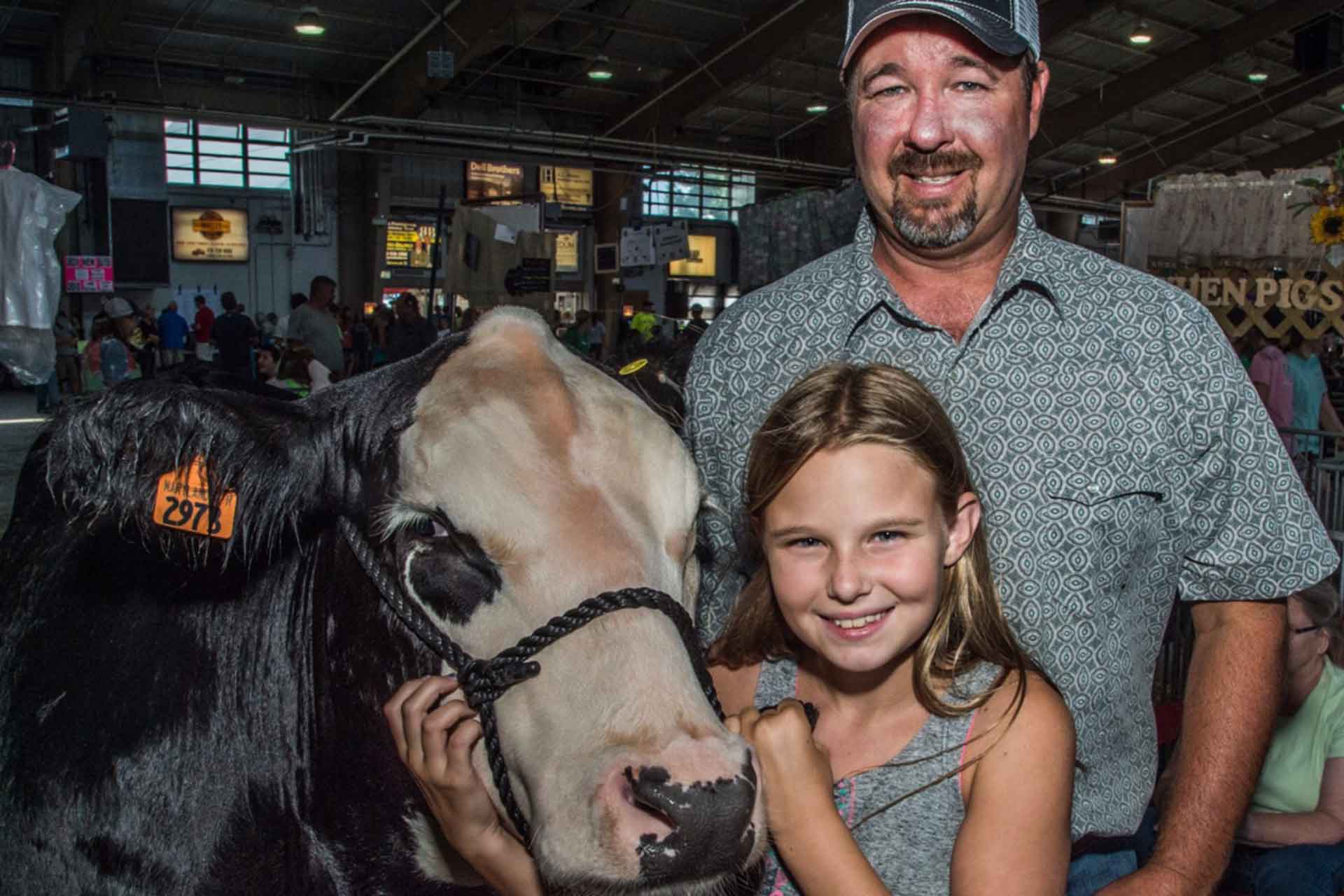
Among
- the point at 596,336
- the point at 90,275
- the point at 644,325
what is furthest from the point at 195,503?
the point at 596,336

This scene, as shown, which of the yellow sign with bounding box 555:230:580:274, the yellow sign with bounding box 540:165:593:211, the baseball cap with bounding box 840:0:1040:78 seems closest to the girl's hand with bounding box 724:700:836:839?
the baseball cap with bounding box 840:0:1040:78

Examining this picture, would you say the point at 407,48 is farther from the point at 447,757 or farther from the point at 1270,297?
the point at 447,757

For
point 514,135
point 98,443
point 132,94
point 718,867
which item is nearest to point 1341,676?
point 718,867

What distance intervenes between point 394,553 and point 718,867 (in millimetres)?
696

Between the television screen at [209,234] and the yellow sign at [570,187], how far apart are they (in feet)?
22.6

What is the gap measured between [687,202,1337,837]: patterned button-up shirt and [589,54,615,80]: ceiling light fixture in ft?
60.8

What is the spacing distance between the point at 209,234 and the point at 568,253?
26.7 ft

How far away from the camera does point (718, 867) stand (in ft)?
4.49

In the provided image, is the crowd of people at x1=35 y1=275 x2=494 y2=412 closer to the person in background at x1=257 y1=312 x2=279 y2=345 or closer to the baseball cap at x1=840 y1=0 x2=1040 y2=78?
the person in background at x1=257 y1=312 x2=279 y2=345

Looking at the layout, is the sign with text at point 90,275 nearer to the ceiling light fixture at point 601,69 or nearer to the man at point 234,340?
the man at point 234,340

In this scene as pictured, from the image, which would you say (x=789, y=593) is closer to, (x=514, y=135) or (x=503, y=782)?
(x=503, y=782)

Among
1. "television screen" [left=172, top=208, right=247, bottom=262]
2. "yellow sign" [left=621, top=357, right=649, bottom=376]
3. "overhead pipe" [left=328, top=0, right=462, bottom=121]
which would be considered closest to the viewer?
"yellow sign" [left=621, top=357, right=649, bottom=376]

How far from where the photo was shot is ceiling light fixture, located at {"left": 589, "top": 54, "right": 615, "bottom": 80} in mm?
19344

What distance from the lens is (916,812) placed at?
1.66 m
